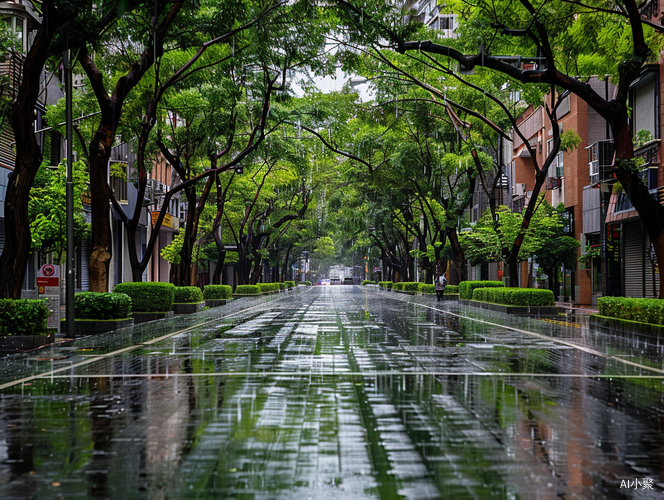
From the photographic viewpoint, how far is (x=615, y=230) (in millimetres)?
35562

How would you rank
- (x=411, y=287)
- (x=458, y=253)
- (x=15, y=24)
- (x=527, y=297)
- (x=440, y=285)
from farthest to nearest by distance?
(x=411, y=287) < (x=440, y=285) < (x=458, y=253) < (x=527, y=297) < (x=15, y=24)

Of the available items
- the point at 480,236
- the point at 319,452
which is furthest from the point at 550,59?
the point at 480,236

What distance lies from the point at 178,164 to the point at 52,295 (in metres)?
10.8

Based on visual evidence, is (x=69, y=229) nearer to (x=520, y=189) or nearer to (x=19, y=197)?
(x=19, y=197)

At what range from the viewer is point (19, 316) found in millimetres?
16438

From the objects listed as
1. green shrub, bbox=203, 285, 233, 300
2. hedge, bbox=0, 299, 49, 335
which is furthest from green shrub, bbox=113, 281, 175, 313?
green shrub, bbox=203, 285, 233, 300

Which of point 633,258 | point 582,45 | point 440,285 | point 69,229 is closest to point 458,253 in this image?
point 440,285

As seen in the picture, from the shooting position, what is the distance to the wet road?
559 cm

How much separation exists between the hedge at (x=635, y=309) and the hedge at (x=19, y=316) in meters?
14.8

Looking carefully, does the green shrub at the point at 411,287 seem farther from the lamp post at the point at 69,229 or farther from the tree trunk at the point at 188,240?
the lamp post at the point at 69,229

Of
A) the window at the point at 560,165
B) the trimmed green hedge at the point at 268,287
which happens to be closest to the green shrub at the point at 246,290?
the trimmed green hedge at the point at 268,287

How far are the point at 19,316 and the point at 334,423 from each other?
11201mm

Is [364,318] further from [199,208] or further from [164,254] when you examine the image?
[164,254]

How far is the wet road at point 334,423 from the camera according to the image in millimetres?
5594
